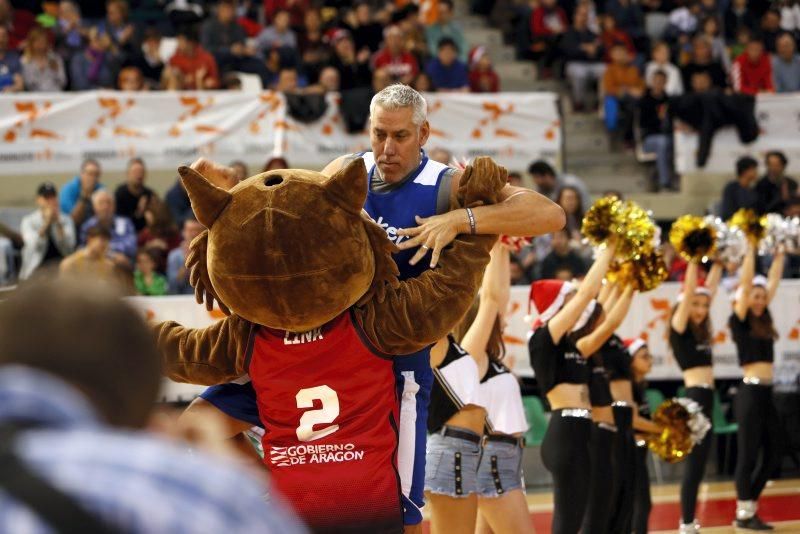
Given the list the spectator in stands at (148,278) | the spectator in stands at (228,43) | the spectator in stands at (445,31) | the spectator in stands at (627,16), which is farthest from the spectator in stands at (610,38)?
the spectator in stands at (148,278)

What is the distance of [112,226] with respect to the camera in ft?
34.5

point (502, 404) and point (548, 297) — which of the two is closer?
point (502, 404)

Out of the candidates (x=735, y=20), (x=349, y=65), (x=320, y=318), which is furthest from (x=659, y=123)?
(x=320, y=318)

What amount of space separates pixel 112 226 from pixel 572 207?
3.97 m

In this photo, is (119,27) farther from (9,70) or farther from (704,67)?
(704,67)

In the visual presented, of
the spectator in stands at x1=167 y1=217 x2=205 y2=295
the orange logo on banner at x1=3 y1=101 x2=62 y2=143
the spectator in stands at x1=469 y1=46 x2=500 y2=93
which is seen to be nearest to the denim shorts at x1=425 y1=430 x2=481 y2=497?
the spectator in stands at x1=167 y1=217 x2=205 y2=295

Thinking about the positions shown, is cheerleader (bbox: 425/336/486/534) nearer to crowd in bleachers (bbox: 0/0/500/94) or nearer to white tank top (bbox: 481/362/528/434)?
white tank top (bbox: 481/362/528/434)

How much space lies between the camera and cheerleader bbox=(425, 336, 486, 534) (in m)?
5.88

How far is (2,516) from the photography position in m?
1.42

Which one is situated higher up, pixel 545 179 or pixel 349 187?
pixel 349 187

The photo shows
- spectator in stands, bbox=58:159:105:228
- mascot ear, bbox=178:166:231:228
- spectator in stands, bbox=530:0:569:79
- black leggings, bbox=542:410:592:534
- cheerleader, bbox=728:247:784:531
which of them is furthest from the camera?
spectator in stands, bbox=530:0:569:79

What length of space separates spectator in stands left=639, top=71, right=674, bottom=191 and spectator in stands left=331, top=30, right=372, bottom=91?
3295 mm

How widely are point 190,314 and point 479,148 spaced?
4.61m

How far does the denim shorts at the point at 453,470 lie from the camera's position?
5883 mm
